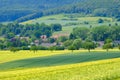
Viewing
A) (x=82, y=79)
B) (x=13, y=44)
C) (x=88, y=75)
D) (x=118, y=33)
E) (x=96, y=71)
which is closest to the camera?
(x=82, y=79)

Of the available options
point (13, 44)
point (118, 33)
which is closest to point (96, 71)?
point (13, 44)

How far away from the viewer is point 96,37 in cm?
19300

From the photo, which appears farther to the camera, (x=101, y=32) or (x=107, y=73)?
(x=101, y=32)

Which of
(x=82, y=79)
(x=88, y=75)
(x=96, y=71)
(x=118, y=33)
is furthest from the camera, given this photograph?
(x=118, y=33)

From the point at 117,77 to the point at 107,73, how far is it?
4.08ft

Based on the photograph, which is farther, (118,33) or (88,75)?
(118,33)

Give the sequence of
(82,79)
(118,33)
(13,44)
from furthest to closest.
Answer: (118,33), (13,44), (82,79)

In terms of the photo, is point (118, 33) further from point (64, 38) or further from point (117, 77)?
point (117, 77)

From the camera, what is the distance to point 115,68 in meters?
37.0

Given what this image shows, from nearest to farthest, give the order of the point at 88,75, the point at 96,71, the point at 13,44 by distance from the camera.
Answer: the point at 88,75 → the point at 96,71 → the point at 13,44

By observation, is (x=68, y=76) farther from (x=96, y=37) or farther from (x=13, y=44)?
(x=96, y=37)

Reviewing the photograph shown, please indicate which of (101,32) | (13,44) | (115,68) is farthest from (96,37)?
A: (115,68)

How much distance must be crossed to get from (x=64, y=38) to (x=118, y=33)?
25.4m

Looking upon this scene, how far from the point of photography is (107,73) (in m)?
33.9
